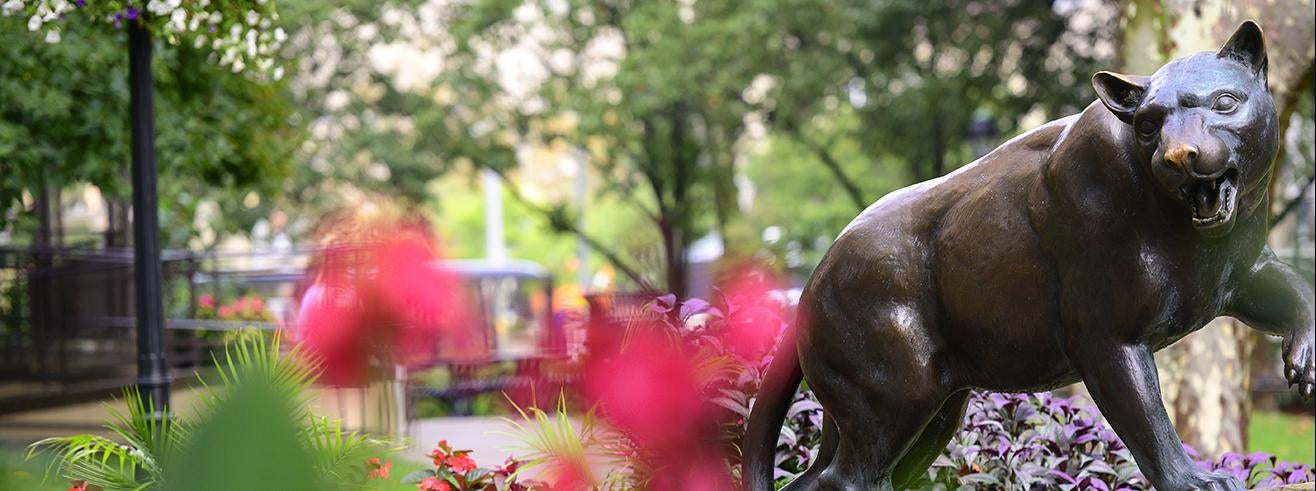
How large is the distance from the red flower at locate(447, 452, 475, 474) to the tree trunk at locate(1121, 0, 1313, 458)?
5083 millimetres

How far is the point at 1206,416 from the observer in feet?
25.4

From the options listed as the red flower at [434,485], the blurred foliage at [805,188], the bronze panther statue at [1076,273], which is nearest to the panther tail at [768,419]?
the bronze panther statue at [1076,273]

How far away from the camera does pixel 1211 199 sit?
2385 mm

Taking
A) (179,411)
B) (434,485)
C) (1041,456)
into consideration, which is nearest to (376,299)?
(434,485)

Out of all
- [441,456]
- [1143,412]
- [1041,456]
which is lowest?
[1041,456]

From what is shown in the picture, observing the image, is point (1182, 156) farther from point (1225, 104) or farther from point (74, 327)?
point (74, 327)

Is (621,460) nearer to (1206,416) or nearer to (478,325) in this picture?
(1206,416)

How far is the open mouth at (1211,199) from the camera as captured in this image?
2.38 meters

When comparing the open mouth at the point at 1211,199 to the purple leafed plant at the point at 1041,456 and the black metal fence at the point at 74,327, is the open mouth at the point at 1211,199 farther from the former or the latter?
the black metal fence at the point at 74,327

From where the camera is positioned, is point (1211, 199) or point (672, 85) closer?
point (1211, 199)

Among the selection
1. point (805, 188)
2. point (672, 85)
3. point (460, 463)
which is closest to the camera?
point (460, 463)

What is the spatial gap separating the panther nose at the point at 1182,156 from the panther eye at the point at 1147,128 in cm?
12

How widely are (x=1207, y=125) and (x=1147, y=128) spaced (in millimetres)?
116

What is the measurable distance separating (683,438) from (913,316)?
1090 mm
